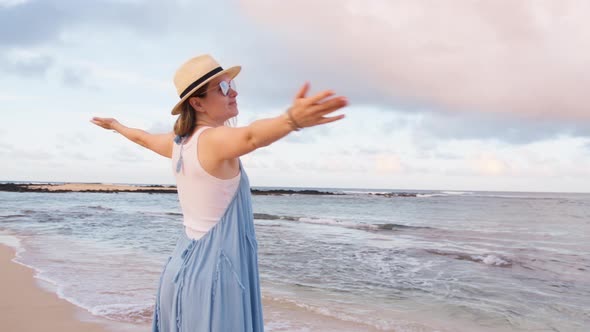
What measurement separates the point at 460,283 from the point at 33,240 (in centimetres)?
936

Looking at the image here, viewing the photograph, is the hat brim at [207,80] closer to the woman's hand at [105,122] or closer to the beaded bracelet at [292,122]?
the beaded bracelet at [292,122]

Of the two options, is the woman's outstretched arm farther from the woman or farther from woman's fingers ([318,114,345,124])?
woman's fingers ([318,114,345,124])

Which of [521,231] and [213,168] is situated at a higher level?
[213,168]

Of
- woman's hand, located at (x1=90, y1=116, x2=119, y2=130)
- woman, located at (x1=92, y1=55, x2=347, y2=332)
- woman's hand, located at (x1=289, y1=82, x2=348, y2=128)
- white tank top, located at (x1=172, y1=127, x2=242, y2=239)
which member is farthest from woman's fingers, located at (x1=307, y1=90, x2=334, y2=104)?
woman's hand, located at (x1=90, y1=116, x2=119, y2=130)

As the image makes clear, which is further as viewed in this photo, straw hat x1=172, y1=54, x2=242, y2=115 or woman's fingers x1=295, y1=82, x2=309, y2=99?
straw hat x1=172, y1=54, x2=242, y2=115

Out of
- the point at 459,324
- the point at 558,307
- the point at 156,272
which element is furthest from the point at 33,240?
the point at 558,307

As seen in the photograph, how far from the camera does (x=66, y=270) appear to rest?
7.58 m

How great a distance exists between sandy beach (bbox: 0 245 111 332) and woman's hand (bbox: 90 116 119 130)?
8.47ft

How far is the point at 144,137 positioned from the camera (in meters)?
2.49

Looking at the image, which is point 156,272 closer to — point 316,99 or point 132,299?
point 132,299

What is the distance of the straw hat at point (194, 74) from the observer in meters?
1.88

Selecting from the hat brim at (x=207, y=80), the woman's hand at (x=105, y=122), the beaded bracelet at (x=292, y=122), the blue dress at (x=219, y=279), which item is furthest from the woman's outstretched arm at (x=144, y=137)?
the beaded bracelet at (x=292, y=122)

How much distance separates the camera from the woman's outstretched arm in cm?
232

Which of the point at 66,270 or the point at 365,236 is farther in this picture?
the point at 365,236
